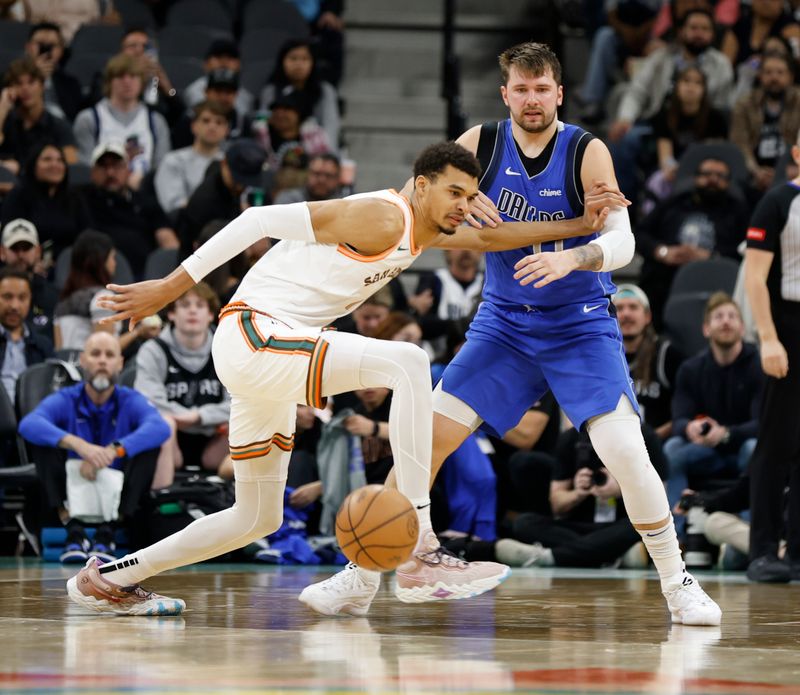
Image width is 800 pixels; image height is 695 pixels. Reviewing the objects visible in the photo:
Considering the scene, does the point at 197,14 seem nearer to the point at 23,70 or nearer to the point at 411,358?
the point at 23,70

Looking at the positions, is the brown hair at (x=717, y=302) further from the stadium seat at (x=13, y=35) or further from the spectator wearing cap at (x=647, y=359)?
the stadium seat at (x=13, y=35)

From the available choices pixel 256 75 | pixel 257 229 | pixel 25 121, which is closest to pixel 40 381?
pixel 25 121

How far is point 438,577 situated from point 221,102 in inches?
315

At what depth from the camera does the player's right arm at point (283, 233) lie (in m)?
5.32

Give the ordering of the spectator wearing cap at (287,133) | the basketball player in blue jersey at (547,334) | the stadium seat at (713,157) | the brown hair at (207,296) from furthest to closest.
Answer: the spectator wearing cap at (287,133) < the stadium seat at (713,157) < the brown hair at (207,296) < the basketball player in blue jersey at (547,334)

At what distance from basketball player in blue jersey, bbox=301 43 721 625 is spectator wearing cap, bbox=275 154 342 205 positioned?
223 inches

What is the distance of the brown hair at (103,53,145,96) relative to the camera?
12.4 meters

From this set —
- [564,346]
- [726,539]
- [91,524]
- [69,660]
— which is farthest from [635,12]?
[69,660]

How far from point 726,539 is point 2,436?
472cm

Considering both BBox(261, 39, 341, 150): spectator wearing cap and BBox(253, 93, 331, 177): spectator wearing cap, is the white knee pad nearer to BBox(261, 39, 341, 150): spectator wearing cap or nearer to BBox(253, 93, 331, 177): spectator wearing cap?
BBox(253, 93, 331, 177): spectator wearing cap

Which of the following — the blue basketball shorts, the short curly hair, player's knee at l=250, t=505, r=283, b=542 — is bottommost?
player's knee at l=250, t=505, r=283, b=542

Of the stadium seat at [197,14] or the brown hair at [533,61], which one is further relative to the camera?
the stadium seat at [197,14]

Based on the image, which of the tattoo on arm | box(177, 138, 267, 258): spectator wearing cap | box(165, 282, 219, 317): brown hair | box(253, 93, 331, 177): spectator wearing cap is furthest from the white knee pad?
box(253, 93, 331, 177): spectator wearing cap

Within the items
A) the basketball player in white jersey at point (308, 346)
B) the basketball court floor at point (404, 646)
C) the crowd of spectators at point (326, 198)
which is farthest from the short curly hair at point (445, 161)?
the crowd of spectators at point (326, 198)
